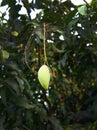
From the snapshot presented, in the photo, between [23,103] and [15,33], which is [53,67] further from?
[23,103]

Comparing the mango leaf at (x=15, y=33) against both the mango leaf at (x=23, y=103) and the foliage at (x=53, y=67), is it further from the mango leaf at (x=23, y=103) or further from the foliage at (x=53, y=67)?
the mango leaf at (x=23, y=103)

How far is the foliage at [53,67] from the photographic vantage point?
1479 millimetres

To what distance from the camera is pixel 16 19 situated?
1780 mm

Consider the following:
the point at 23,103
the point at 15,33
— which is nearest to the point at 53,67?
the point at 15,33

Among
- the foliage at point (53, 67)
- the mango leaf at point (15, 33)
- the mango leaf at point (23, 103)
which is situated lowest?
the mango leaf at point (23, 103)

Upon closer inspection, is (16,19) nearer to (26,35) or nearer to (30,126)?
(26,35)

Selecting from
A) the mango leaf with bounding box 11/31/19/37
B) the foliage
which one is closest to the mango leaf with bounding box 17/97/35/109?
the foliage

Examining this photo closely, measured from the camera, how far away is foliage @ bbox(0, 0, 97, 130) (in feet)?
4.85

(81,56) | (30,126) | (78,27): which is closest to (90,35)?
(78,27)

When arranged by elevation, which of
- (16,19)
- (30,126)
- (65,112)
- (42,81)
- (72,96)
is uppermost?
(16,19)

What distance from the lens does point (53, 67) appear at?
185 cm

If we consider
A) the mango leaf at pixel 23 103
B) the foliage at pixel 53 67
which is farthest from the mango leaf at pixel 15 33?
the mango leaf at pixel 23 103

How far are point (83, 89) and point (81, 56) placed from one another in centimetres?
27

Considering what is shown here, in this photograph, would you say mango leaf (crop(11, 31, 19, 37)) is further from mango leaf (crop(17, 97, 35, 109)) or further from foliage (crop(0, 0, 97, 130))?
mango leaf (crop(17, 97, 35, 109))
